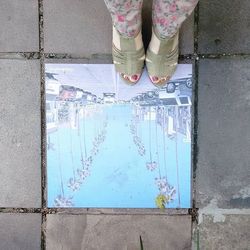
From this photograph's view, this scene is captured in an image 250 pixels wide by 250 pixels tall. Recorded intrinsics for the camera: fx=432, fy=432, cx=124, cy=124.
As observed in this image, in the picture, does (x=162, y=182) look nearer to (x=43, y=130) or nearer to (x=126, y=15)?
(x=43, y=130)

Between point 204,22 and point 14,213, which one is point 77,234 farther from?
point 204,22

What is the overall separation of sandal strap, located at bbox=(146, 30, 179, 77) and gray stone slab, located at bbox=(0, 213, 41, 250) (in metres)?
0.68

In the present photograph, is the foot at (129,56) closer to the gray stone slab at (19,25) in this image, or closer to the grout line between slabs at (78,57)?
the grout line between slabs at (78,57)

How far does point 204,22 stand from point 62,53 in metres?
0.53

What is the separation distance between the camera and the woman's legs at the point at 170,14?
1104 millimetres

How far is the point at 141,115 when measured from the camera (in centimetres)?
157

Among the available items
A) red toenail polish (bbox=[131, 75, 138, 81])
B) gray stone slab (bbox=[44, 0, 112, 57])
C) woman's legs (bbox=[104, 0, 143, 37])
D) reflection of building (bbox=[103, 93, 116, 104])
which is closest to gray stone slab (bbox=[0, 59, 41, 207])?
gray stone slab (bbox=[44, 0, 112, 57])

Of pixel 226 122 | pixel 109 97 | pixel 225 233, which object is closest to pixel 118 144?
pixel 109 97

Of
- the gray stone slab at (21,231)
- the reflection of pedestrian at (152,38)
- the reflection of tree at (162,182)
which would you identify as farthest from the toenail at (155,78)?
the gray stone slab at (21,231)

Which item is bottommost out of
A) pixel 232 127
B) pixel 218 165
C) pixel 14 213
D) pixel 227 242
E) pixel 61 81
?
pixel 227 242

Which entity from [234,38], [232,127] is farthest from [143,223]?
[234,38]

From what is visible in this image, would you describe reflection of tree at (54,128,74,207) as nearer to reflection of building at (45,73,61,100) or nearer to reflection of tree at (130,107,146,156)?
reflection of building at (45,73,61,100)

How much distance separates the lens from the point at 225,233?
5.14 feet

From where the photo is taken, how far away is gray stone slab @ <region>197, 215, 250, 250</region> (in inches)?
61.6
